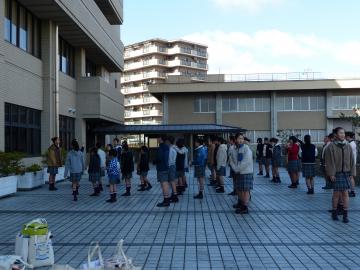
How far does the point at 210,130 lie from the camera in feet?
117

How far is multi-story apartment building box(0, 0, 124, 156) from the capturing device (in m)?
18.4

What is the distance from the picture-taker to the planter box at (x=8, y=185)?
48.9ft

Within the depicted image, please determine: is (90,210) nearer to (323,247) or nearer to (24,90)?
(323,247)

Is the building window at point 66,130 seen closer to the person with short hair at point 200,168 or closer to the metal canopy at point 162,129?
the metal canopy at point 162,129

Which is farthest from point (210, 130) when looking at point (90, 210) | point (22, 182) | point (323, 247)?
point (323, 247)

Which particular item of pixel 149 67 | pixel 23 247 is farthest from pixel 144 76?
pixel 23 247

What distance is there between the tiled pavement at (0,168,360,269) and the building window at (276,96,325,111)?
31.8 m

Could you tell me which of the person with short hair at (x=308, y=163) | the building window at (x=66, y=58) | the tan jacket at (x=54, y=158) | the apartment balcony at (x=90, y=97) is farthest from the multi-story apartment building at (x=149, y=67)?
the person with short hair at (x=308, y=163)

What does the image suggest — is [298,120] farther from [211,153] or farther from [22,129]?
[22,129]

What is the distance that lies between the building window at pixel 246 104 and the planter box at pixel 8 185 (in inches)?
1282

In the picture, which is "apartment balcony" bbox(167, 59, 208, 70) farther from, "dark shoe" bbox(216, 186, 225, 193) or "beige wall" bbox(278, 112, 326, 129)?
"dark shoe" bbox(216, 186, 225, 193)

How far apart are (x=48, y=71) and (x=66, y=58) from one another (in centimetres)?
444

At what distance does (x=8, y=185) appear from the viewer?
15.3 m

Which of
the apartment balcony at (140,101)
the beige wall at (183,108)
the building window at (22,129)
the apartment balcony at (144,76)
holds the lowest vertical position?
the building window at (22,129)
